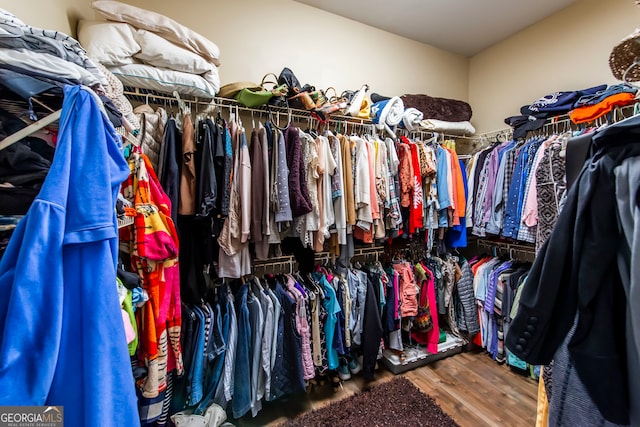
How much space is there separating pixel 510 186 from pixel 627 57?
1203mm

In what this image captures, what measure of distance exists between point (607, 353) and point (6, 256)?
1250mm

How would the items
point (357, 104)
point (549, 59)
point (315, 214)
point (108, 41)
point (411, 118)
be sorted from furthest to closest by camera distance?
1. point (549, 59)
2. point (411, 118)
3. point (357, 104)
4. point (315, 214)
5. point (108, 41)

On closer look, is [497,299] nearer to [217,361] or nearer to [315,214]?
[315,214]

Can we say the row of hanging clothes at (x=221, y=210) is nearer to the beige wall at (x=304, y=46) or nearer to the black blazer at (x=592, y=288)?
Result: the beige wall at (x=304, y=46)

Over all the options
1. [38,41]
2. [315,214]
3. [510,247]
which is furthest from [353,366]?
[38,41]

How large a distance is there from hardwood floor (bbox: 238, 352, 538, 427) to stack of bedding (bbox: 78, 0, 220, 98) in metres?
2.12

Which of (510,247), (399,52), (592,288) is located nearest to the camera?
(592,288)

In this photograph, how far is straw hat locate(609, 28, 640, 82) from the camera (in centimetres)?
94

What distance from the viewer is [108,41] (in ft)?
4.29

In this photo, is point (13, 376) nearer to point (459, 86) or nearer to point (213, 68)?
point (213, 68)

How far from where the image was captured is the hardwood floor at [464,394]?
1716 millimetres

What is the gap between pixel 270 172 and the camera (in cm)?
167

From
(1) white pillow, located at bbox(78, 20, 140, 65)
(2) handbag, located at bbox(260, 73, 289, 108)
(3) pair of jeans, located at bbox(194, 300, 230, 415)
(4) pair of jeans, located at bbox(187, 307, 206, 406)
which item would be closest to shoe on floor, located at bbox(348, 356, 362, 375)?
(3) pair of jeans, located at bbox(194, 300, 230, 415)

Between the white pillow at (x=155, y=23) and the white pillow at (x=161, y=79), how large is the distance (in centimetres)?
16
